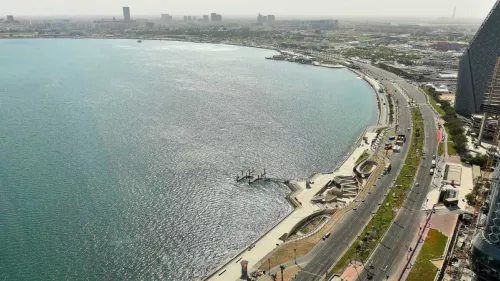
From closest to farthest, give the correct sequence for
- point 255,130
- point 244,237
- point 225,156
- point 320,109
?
point 244,237 < point 225,156 < point 255,130 < point 320,109

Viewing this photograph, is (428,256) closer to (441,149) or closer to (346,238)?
(346,238)

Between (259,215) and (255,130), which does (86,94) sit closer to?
(255,130)

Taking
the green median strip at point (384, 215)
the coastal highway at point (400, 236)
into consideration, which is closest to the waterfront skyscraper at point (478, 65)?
the green median strip at point (384, 215)

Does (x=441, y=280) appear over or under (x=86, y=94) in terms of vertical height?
under

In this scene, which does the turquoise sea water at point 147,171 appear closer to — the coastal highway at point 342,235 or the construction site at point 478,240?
the coastal highway at point 342,235

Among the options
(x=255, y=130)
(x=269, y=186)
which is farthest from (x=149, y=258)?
(x=255, y=130)

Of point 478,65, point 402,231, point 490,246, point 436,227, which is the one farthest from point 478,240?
point 478,65

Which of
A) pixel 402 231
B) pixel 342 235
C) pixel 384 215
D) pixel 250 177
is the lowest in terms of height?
pixel 342 235
